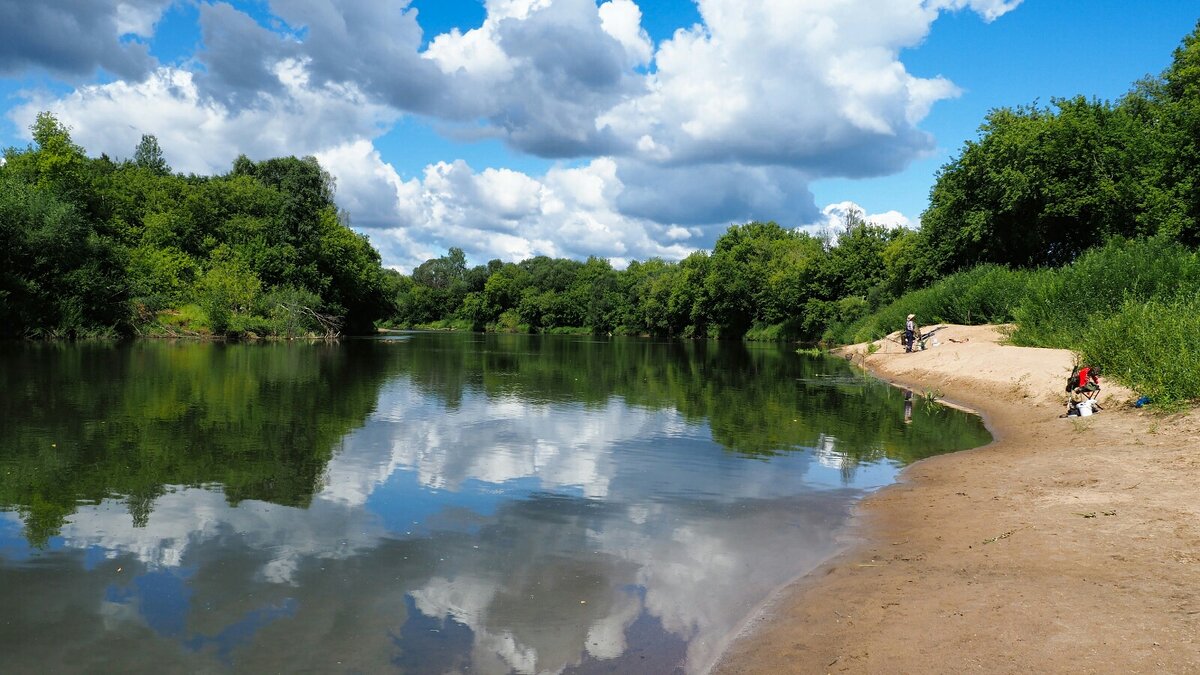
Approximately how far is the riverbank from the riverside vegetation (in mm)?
6751

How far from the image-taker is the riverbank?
18.9ft

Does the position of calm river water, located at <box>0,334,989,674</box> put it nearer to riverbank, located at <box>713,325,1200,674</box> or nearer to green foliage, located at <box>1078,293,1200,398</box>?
riverbank, located at <box>713,325,1200,674</box>

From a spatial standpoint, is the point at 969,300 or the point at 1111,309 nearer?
the point at 1111,309

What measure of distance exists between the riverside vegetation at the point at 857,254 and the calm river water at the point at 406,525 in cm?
1140

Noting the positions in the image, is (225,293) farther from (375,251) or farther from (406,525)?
(406,525)

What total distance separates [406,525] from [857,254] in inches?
3211

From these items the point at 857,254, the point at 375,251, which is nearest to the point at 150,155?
the point at 375,251

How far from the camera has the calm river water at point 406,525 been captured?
6.46 m

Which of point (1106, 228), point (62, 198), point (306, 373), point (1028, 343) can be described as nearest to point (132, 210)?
point (62, 198)

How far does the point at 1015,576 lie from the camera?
292 inches

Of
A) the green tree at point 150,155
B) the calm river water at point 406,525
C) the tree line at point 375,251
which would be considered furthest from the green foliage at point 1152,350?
the green tree at point 150,155

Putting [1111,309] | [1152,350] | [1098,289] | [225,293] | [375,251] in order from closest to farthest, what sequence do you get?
1. [1152,350]
2. [1111,309]
3. [1098,289]
4. [225,293]
5. [375,251]

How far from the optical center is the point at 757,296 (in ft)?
333

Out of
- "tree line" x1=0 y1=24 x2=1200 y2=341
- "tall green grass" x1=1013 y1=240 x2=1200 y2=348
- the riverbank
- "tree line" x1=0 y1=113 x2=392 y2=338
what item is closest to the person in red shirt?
the riverbank
